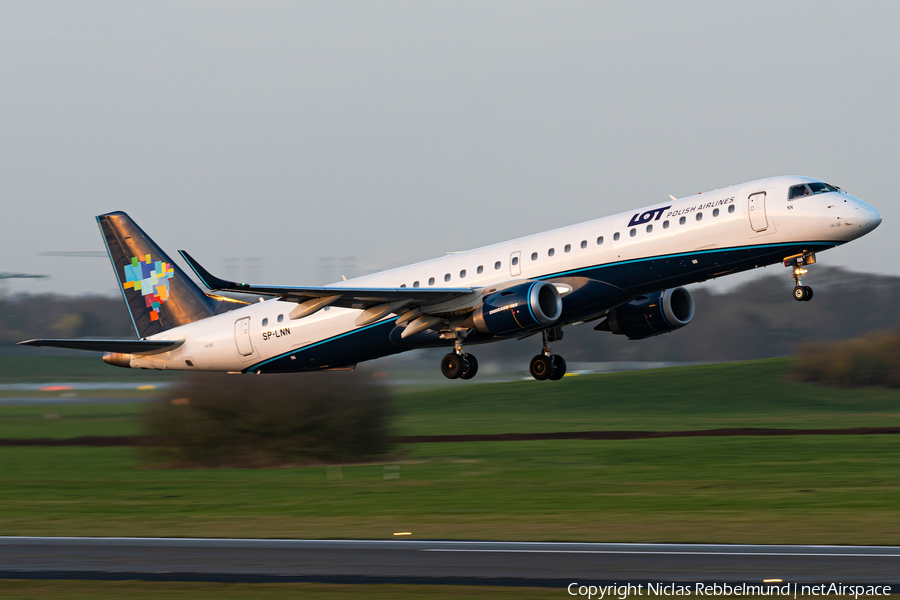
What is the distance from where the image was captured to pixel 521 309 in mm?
28594

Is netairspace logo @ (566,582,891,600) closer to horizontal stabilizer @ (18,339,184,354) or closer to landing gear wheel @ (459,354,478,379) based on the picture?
landing gear wheel @ (459,354,478,379)

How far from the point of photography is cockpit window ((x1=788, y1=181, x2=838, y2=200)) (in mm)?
27312

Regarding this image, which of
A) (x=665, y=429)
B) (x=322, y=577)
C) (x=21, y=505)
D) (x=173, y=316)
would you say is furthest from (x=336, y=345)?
(x=665, y=429)

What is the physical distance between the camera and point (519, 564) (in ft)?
61.1

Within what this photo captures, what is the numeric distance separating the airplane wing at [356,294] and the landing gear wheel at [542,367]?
4.54 meters

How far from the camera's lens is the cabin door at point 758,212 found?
27469 mm

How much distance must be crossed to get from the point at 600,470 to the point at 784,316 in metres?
74.0

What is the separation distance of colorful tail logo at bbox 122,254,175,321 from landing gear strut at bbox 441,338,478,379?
12792 millimetres

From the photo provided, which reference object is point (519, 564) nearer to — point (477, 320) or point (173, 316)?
point (477, 320)

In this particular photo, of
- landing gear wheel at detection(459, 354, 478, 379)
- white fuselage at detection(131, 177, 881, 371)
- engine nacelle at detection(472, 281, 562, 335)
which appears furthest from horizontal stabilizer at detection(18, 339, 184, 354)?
engine nacelle at detection(472, 281, 562, 335)

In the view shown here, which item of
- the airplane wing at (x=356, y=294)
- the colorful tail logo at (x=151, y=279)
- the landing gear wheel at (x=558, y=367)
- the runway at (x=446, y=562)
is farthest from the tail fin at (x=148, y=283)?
the runway at (x=446, y=562)

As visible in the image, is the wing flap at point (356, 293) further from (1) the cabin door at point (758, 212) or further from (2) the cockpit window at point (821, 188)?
(2) the cockpit window at point (821, 188)

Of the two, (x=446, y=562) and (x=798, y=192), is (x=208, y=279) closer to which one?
(x=446, y=562)

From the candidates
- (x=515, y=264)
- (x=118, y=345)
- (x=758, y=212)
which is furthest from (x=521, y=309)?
(x=118, y=345)
